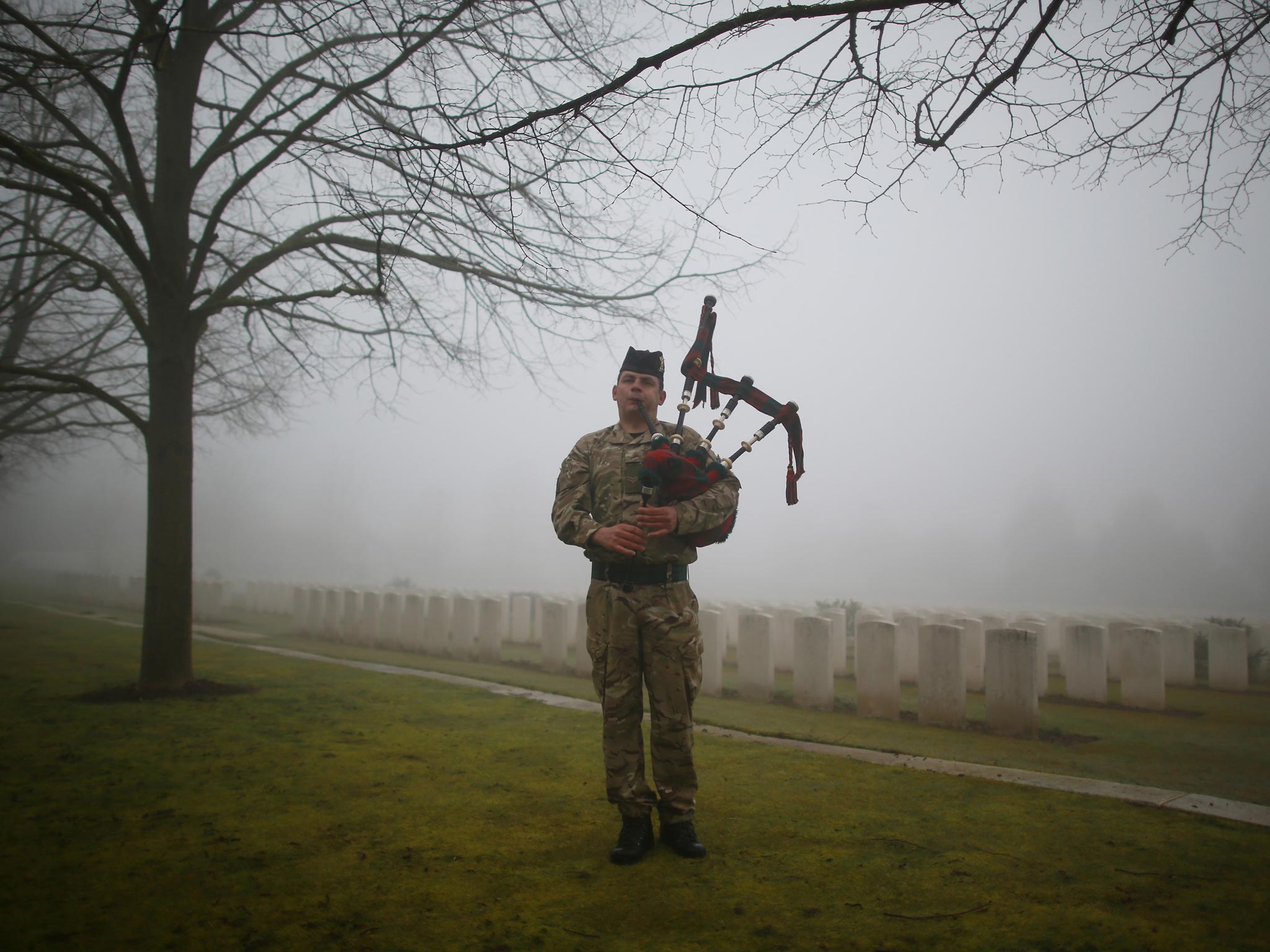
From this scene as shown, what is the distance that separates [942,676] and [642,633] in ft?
13.5

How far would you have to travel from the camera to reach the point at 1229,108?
3.74m

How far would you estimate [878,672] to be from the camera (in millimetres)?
6719

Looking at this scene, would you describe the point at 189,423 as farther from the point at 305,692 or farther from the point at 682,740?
the point at 682,740

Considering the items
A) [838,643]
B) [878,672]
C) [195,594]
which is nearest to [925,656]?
[878,672]

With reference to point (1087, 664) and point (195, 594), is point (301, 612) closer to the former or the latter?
point (195, 594)

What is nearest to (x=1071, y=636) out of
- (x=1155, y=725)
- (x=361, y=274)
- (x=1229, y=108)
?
(x=1155, y=725)

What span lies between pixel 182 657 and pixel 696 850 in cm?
538

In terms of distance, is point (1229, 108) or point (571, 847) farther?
point (1229, 108)

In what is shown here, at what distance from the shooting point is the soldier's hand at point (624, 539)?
9.91 feet

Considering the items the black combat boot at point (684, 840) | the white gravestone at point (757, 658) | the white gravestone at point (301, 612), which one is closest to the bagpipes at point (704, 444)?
the black combat boot at point (684, 840)

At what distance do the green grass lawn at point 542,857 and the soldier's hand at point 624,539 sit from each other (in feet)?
3.89

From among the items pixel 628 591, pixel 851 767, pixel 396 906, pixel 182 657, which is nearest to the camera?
pixel 396 906

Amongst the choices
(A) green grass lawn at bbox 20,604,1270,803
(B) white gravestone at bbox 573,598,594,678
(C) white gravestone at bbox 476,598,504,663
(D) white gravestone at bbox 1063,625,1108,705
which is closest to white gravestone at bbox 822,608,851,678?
(A) green grass lawn at bbox 20,604,1270,803

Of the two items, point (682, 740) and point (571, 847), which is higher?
point (682, 740)
